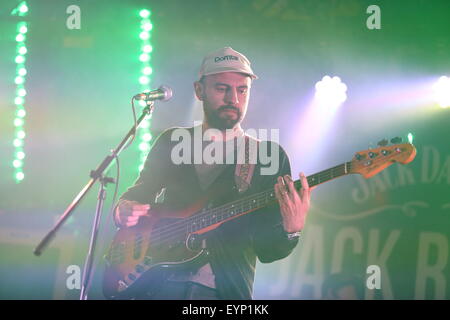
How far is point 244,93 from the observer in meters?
3.00

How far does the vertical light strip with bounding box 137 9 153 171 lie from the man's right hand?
0.55m

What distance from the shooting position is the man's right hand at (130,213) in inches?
106

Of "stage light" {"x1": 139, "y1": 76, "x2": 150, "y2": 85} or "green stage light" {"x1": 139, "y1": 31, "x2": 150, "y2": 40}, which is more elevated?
"green stage light" {"x1": 139, "y1": 31, "x2": 150, "y2": 40}

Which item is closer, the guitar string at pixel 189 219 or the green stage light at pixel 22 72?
the guitar string at pixel 189 219

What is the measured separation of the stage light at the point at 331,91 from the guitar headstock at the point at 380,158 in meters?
1.04

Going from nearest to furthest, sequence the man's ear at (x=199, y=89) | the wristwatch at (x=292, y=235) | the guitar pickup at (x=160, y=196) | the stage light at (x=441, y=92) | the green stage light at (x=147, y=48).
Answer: the wristwatch at (x=292, y=235) → the guitar pickup at (x=160, y=196) → the man's ear at (x=199, y=89) → the green stage light at (x=147, y=48) → the stage light at (x=441, y=92)

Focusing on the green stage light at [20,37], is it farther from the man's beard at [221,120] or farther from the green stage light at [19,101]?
the man's beard at [221,120]

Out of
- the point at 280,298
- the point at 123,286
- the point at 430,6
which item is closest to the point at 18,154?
the point at 123,286

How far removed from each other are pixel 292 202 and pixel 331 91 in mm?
1251

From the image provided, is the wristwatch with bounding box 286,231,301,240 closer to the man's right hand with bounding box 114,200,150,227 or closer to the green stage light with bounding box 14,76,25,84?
the man's right hand with bounding box 114,200,150,227

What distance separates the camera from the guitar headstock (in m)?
2.41

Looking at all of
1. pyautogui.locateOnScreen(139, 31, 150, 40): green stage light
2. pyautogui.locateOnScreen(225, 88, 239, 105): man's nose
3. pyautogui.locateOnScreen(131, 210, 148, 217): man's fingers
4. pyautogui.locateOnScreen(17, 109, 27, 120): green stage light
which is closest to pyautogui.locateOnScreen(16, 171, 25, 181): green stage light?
pyautogui.locateOnScreen(17, 109, 27, 120): green stage light

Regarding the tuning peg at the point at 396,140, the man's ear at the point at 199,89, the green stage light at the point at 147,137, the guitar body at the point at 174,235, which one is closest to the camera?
the tuning peg at the point at 396,140

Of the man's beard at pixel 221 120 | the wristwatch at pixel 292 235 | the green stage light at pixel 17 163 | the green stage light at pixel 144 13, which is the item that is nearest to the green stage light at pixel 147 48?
the green stage light at pixel 144 13
